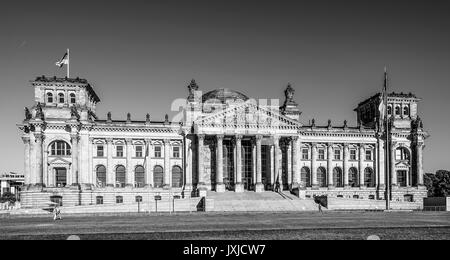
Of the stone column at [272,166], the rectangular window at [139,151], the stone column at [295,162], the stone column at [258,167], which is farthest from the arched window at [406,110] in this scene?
the rectangular window at [139,151]

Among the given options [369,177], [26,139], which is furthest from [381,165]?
[26,139]

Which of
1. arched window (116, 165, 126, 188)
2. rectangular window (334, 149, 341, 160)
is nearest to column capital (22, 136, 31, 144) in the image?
arched window (116, 165, 126, 188)

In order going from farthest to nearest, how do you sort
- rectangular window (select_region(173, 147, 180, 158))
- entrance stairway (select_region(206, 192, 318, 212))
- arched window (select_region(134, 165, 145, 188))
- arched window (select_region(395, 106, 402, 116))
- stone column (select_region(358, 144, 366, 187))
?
1. arched window (select_region(395, 106, 402, 116))
2. stone column (select_region(358, 144, 366, 187))
3. rectangular window (select_region(173, 147, 180, 158))
4. arched window (select_region(134, 165, 145, 188))
5. entrance stairway (select_region(206, 192, 318, 212))

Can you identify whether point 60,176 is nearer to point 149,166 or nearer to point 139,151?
point 139,151

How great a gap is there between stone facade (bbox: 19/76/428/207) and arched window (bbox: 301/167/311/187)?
182mm

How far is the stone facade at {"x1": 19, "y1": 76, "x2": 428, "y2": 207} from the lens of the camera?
74312mm

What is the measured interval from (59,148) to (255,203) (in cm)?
3339

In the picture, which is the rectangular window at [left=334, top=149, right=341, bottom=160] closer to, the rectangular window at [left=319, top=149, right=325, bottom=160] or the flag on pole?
the rectangular window at [left=319, top=149, right=325, bottom=160]

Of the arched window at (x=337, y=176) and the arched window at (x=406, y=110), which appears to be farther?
the arched window at (x=406, y=110)

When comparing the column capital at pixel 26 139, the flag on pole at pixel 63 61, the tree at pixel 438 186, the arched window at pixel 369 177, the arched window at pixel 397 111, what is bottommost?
the tree at pixel 438 186

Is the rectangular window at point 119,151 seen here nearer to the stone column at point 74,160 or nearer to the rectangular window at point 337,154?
the stone column at point 74,160

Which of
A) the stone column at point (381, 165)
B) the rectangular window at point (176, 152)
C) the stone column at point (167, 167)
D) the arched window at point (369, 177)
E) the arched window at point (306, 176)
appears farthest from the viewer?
the arched window at point (369, 177)

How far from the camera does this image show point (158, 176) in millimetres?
79500

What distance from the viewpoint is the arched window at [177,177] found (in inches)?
3147
